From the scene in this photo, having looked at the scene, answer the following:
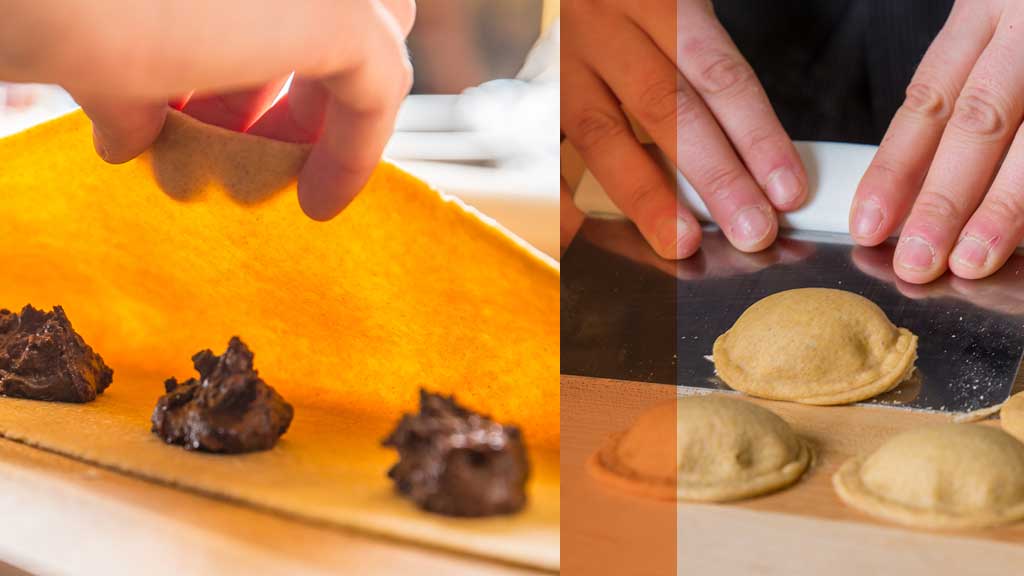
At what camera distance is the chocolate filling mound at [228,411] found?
597 millimetres

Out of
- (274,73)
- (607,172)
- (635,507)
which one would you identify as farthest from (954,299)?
(274,73)

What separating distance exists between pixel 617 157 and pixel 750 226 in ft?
0.54

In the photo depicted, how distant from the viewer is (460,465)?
0.51 metres

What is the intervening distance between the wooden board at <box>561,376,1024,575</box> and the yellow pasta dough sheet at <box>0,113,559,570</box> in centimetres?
12

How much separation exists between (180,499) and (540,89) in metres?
0.27

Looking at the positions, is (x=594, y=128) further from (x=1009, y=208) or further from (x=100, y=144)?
(x=100, y=144)

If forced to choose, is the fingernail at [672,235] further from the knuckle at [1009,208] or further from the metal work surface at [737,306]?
the knuckle at [1009,208]

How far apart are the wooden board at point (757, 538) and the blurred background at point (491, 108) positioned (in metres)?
0.20

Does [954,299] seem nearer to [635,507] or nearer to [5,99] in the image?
[635,507]

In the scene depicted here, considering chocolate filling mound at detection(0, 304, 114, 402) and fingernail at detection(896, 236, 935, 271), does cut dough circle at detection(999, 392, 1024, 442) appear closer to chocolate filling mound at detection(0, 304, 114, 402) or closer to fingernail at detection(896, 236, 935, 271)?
fingernail at detection(896, 236, 935, 271)

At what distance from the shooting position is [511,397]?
22.5 inches

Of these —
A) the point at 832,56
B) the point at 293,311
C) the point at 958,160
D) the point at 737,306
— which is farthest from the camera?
the point at 832,56

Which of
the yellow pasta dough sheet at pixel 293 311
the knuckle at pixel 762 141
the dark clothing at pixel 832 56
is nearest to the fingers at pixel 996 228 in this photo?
the knuckle at pixel 762 141

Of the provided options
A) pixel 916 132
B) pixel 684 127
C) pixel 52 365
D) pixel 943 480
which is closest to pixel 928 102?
pixel 916 132
